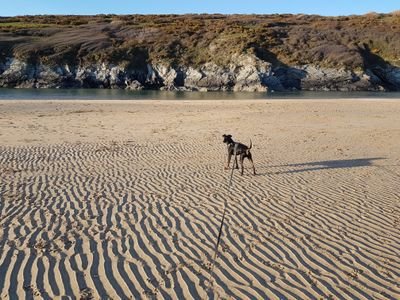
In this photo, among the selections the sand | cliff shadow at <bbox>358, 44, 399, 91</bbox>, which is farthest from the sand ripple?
cliff shadow at <bbox>358, 44, 399, 91</bbox>

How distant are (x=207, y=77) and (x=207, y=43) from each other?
1211 cm

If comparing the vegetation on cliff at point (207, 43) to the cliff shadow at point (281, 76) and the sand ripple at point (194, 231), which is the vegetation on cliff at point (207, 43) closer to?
the cliff shadow at point (281, 76)

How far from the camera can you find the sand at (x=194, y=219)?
20.6ft

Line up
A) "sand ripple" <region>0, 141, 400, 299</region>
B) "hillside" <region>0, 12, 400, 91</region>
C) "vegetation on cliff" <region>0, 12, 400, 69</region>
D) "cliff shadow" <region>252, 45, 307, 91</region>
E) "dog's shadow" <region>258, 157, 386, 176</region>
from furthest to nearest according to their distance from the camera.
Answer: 1. "vegetation on cliff" <region>0, 12, 400, 69</region>
2. "hillside" <region>0, 12, 400, 91</region>
3. "cliff shadow" <region>252, 45, 307, 91</region>
4. "dog's shadow" <region>258, 157, 386, 176</region>
5. "sand ripple" <region>0, 141, 400, 299</region>

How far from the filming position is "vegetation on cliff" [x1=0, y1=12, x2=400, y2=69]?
7825 centimetres

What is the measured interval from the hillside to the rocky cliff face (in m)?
0.16

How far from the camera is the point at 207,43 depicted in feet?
276

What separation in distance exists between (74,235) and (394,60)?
80.5 meters

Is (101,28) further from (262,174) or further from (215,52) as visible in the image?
(262,174)

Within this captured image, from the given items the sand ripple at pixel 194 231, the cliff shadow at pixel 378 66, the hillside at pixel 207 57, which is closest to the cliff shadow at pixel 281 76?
the hillside at pixel 207 57

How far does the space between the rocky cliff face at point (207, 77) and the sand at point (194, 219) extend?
53517 millimetres

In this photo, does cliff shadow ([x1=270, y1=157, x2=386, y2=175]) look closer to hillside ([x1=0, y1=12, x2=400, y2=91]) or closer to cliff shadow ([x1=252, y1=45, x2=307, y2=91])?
hillside ([x1=0, y1=12, x2=400, y2=91])

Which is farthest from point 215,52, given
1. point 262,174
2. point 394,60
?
point 262,174

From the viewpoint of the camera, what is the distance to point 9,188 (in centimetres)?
1112
